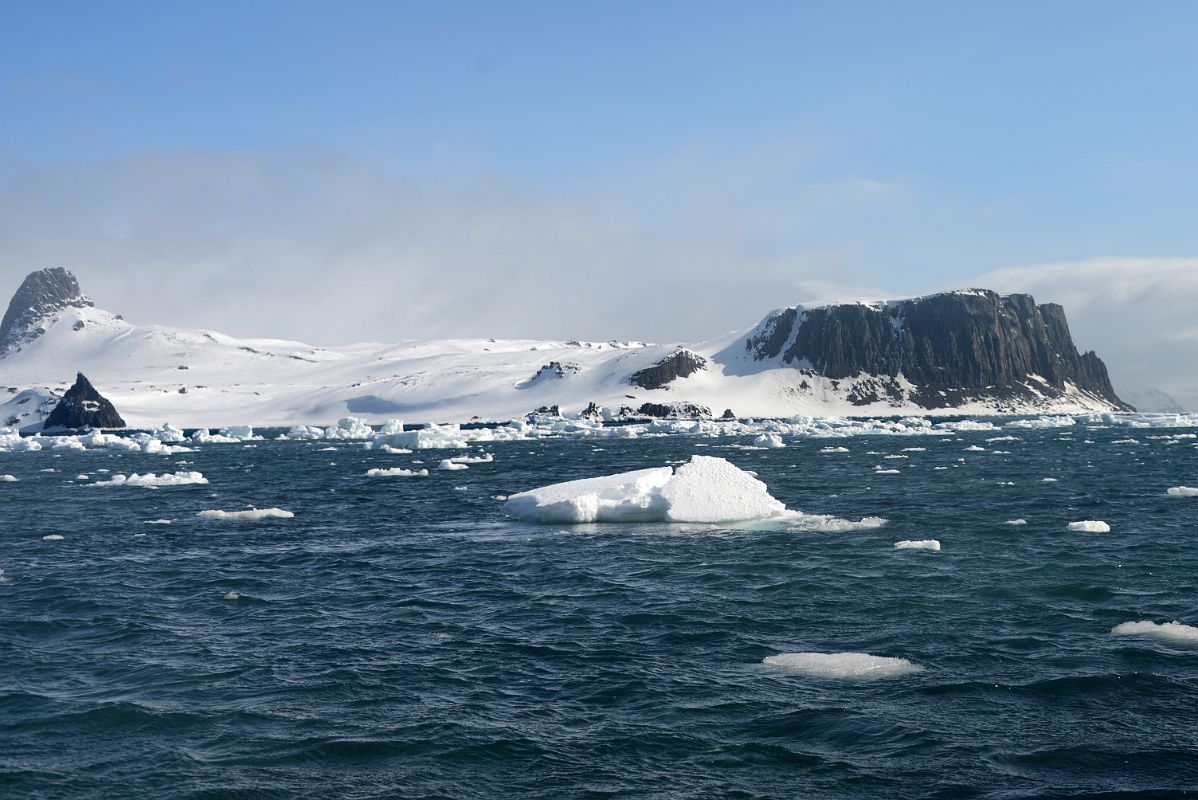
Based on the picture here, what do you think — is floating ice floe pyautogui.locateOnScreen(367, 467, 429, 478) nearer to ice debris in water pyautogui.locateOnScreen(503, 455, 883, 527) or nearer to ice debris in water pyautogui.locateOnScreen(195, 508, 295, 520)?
ice debris in water pyautogui.locateOnScreen(195, 508, 295, 520)

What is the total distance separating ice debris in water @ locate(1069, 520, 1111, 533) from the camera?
30.7 meters

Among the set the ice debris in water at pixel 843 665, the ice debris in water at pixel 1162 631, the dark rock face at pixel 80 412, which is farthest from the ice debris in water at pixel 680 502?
the dark rock face at pixel 80 412

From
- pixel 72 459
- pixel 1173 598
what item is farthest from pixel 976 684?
pixel 72 459

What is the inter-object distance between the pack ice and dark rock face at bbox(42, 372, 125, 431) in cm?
18056

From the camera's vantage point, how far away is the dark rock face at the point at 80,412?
18882 centimetres

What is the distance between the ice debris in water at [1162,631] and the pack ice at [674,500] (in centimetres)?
1597

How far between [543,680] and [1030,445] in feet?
265

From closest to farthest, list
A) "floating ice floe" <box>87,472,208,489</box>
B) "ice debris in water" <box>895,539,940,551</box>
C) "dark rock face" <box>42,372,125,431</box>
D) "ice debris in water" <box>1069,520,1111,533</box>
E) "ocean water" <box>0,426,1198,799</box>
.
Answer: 1. "ocean water" <box>0,426,1198,799</box>
2. "ice debris in water" <box>895,539,940,551</box>
3. "ice debris in water" <box>1069,520,1111,533</box>
4. "floating ice floe" <box>87,472,208,489</box>
5. "dark rock face" <box>42,372,125,431</box>

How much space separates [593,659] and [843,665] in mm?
4223

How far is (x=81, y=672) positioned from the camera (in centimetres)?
1655

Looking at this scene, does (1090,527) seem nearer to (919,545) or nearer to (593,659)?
(919,545)

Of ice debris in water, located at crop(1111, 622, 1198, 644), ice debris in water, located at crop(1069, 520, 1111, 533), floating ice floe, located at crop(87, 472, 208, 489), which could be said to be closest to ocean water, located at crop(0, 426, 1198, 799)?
ice debris in water, located at crop(1111, 622, 1198, 644)

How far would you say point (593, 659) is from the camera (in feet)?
55.8

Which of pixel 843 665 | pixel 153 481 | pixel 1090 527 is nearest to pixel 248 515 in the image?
pixel 153 481
